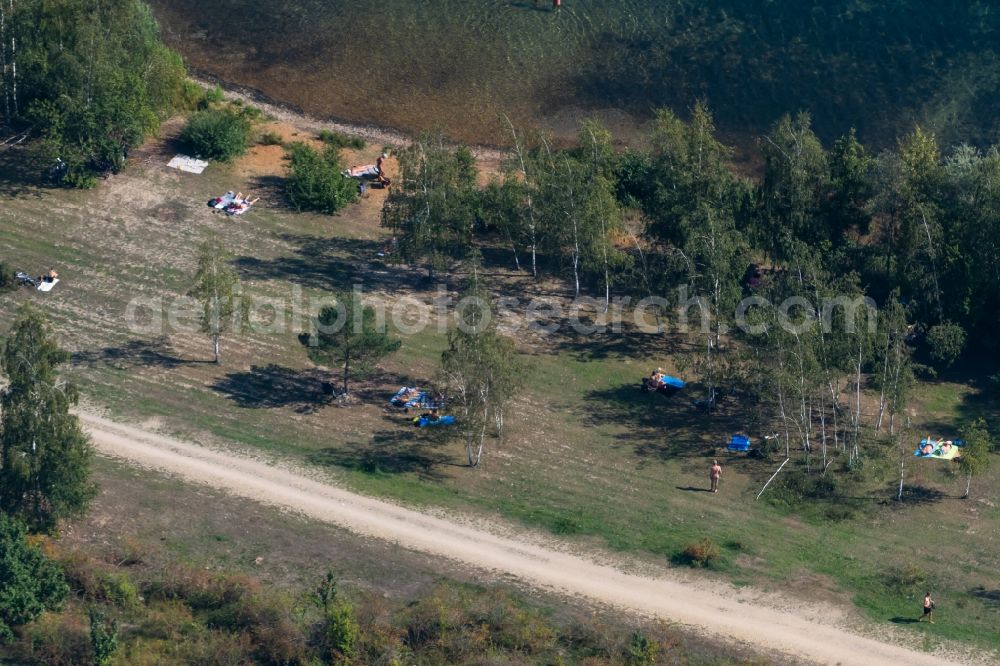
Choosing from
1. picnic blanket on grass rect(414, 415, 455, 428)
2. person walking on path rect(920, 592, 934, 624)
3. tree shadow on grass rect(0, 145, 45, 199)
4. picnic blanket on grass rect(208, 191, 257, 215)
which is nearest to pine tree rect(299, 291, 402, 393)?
picnic blanket on grass rect(414, 415, 455, 428)

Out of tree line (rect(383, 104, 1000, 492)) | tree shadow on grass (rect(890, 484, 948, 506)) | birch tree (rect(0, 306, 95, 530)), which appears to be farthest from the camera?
tree line (rect(383, 104, 1000, 492))

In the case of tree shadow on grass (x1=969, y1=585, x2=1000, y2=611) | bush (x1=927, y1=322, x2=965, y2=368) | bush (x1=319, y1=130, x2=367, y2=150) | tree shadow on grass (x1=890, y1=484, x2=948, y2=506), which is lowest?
tree shadow on grass (x1=969, y1=585, x2=1000, y2=611)

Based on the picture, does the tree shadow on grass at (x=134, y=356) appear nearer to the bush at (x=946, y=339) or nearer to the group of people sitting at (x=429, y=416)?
the group of people sitting at (x=429, y=416)

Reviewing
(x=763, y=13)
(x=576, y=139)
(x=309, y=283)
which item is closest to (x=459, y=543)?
(x=309, y=283)

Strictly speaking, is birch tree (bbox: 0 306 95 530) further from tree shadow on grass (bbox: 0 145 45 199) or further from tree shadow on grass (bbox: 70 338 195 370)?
tree shadow on grass (bbox: 0 145 45 199)

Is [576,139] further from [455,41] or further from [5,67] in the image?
[5,67]

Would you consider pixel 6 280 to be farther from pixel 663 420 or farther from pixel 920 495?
pixel 920 495

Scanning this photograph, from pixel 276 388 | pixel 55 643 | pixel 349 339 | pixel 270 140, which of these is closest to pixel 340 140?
pixel 270 140
